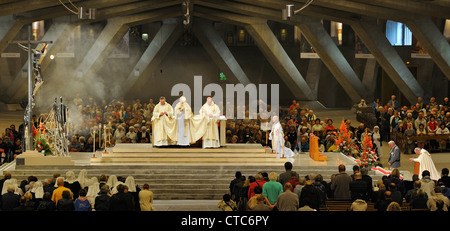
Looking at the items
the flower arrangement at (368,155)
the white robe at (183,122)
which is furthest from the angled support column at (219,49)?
the flower arrangement at (368,155)

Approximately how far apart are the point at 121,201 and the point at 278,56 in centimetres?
2058

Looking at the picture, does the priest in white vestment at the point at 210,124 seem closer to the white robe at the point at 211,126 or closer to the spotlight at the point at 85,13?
the white robe at the point at 211,126

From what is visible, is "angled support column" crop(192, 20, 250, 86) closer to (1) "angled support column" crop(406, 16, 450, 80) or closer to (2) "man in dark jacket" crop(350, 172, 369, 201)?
(1) "angled support column" crop(406, 16, 450, 80)

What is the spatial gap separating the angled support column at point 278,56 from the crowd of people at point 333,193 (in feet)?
56.1

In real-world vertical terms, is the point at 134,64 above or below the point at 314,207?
above

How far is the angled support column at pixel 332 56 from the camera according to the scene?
96.3ft

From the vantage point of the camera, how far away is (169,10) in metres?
33.3

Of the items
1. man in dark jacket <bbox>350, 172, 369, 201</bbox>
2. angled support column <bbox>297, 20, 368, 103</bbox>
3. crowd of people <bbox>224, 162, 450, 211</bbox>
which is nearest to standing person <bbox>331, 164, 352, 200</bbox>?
crowd of people <bbox>224, 162, 450, 211</bbox>

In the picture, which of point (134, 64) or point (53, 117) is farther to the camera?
point (134, 64)

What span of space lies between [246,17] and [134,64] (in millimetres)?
10103

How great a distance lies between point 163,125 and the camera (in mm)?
18734

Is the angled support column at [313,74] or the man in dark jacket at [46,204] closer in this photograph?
the man in dark jacket at [46,204]
